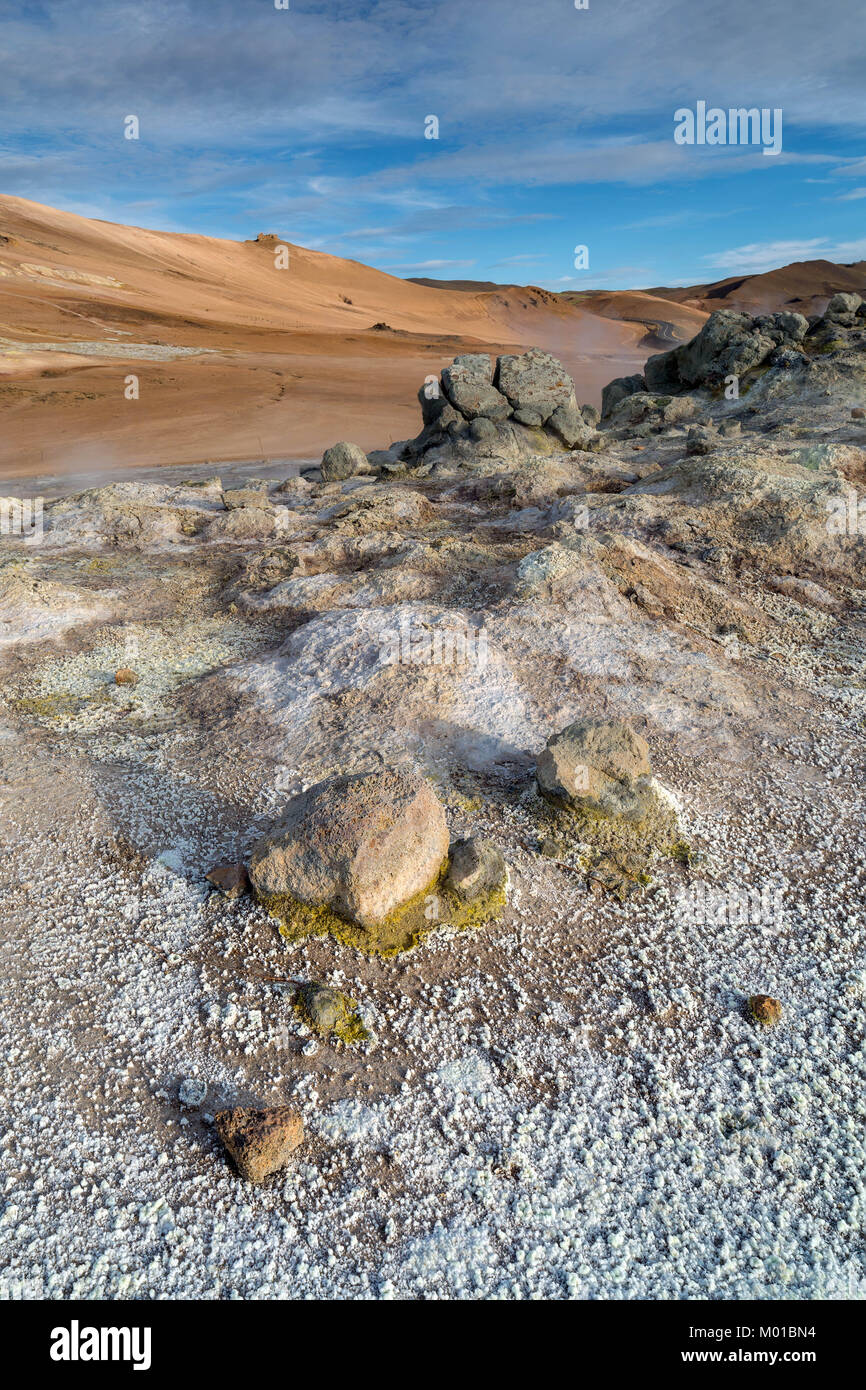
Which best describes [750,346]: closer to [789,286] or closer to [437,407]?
[437,407]

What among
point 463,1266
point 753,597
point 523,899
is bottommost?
point 463,1266

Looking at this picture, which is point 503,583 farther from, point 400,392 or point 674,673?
point 400,392

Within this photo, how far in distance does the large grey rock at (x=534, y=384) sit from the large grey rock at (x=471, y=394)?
286 mm

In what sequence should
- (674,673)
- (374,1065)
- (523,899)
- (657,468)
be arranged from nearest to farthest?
(374,1065), (523,899), (674,673), (657,468)

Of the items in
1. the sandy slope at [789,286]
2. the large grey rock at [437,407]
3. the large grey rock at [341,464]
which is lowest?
the large grey rock at [341,464]

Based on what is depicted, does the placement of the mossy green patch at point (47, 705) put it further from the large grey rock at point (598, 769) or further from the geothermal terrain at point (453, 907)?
the large grey rock at point (598, 769)

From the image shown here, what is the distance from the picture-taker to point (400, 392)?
2942cm

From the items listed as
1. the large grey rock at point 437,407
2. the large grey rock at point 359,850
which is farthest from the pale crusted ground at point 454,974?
the large grey rock at point 437,407

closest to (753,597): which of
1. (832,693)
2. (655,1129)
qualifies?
(832,693)

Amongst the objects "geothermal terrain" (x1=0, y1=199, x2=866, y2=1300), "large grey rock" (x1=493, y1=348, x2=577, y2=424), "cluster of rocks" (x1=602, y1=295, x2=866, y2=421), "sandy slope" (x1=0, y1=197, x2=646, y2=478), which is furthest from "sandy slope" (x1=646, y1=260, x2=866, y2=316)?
"geothermal terrain" (x1=0, y1=199, x2=866, y2=1300)

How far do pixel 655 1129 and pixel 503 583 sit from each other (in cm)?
445

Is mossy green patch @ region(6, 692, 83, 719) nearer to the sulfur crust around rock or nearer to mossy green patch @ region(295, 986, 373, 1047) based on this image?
the sulfur crust around rock

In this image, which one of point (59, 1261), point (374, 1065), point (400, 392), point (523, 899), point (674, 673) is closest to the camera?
point (59, 1261)

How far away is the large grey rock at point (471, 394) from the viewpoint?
12727 millimetres
